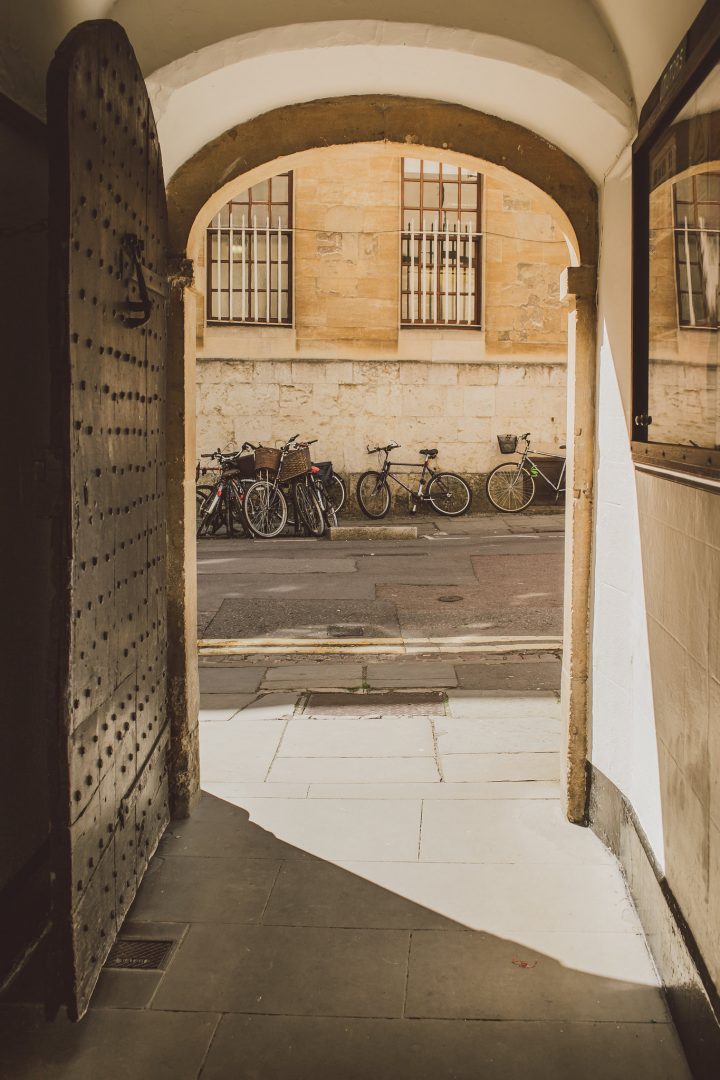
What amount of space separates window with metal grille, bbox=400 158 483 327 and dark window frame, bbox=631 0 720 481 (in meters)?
13.5

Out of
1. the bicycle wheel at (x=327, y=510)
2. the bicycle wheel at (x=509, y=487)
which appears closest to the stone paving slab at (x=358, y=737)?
the bicycle wheel at (x=327, y=510)

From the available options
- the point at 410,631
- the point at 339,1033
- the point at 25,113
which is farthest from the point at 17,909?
the point at 410,631

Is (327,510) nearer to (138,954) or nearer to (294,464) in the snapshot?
(294,464)

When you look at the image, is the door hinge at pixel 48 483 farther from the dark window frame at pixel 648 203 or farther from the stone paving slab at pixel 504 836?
the stone paving slab at pixel 504 836

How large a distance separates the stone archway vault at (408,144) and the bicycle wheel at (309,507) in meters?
9.70

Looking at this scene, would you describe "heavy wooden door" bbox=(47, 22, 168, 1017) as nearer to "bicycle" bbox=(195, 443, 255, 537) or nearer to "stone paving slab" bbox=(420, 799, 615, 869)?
"stone paving slab" bbox=(420, 799, 615, 869)

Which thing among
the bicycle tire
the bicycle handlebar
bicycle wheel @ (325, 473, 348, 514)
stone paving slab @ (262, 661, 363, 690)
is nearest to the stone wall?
the bicycle handlebar

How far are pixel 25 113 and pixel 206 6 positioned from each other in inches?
40.4

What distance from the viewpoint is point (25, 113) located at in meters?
3.07

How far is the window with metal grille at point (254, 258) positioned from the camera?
16.6 meters

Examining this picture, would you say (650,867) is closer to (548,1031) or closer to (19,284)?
(548,1031)

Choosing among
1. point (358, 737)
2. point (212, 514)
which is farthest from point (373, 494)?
point (358, 737)

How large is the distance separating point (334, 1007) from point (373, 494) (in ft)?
43.4

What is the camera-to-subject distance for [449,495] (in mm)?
16109
